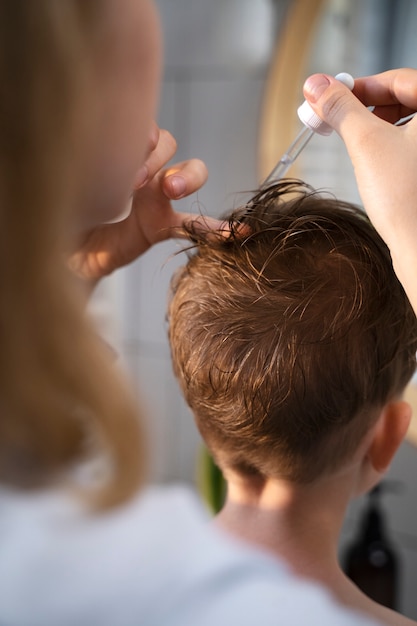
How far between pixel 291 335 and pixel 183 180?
0.21 m

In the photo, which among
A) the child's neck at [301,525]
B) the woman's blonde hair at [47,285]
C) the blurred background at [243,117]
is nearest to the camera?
the woman's blonde hair at [47,285]

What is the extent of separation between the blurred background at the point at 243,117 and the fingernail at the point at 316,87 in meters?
0.49

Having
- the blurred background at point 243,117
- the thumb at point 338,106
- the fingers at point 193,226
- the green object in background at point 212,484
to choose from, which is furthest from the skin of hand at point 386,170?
Answer: the green object in background at point 212,484

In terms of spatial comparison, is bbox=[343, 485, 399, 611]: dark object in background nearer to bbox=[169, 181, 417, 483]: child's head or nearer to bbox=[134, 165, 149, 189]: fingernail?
bbox=[169, 181, 417, 483]: child's head

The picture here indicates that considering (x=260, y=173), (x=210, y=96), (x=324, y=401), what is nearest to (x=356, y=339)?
(x=324, y=401)

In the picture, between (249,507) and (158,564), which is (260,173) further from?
(158,564)

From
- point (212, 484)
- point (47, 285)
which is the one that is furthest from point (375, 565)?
point (47, 285)

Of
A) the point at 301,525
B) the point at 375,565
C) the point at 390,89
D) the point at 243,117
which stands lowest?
the point at 375,565

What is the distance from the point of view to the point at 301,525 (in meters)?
0.61

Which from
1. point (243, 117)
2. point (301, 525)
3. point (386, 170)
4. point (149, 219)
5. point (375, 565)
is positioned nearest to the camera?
point (386, 170)

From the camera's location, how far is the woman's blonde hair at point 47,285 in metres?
0.31

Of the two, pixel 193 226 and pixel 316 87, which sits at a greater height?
pixel 316 87

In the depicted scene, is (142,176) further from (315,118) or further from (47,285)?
(47,285)

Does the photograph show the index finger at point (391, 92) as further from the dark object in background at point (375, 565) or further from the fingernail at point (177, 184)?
the dark object in background at point (375, 565)
